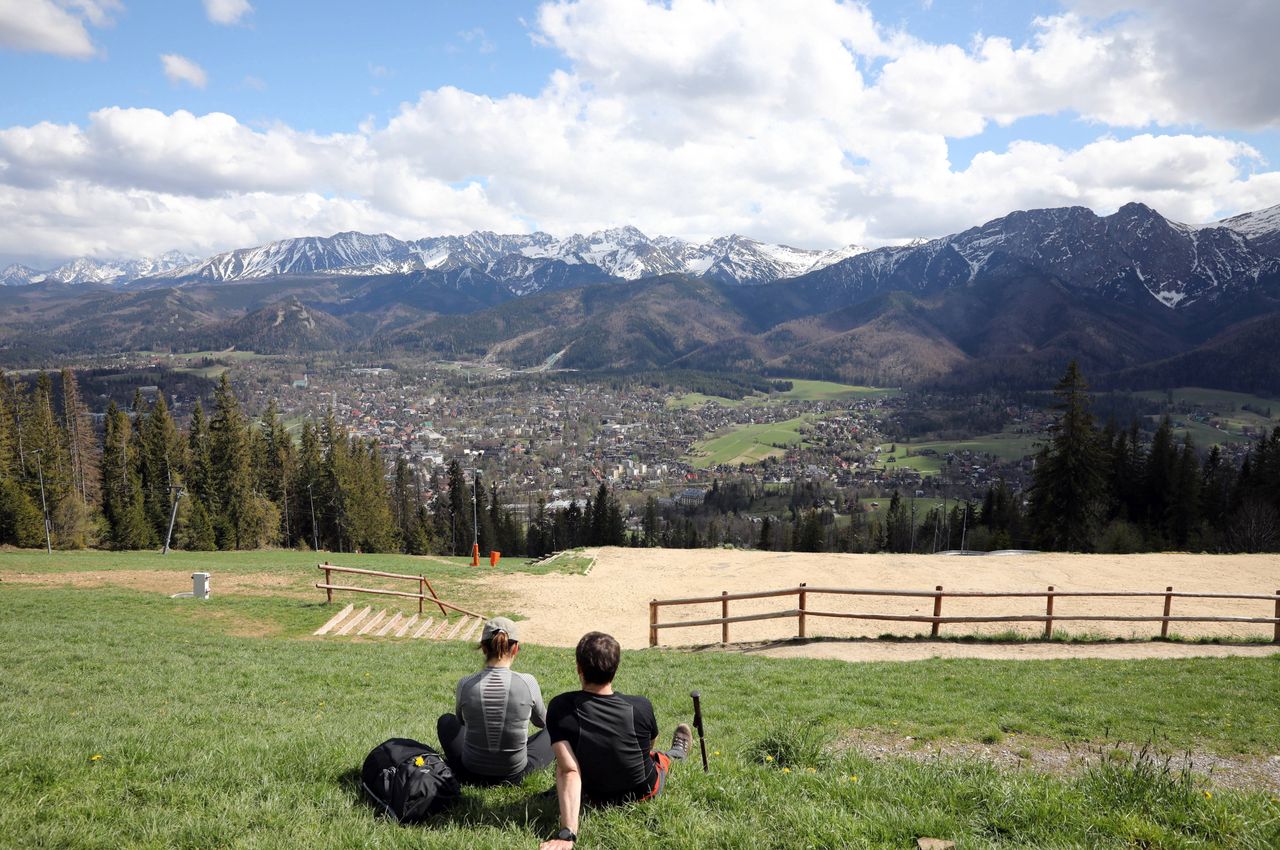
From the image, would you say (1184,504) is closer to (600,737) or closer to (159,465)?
(600,737)

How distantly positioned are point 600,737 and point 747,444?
16818 cm

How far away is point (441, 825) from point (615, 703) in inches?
62.2

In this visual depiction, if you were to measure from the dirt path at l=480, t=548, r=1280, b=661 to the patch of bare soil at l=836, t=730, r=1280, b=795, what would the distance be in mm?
6252

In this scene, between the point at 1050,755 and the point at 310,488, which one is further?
the point at 310,488

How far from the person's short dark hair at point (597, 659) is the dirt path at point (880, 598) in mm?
11507

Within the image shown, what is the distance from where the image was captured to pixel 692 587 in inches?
987

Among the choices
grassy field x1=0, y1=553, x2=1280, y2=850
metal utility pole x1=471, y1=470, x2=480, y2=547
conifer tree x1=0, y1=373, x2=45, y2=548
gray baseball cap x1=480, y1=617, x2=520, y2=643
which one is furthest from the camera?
metal utility pole x1=471, y1=470, x2=480, y2=547

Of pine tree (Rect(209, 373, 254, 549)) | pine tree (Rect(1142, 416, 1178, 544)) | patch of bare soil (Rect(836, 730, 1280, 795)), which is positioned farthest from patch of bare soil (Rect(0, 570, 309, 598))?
pine tree (Rect(1142, 416, 1178, 544))

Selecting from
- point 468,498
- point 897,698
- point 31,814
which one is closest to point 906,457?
point 468,498

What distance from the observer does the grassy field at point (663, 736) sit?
15.0ft

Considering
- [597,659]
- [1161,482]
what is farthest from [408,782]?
[1161,482]

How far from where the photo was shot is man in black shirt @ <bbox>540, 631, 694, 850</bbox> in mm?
4965

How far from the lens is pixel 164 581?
22.3m

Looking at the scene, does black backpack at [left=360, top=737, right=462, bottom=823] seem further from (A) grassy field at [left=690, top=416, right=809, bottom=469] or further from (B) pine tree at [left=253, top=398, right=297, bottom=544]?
(A) grassy field at [left=690, top=416, right=809, bottom=469]
